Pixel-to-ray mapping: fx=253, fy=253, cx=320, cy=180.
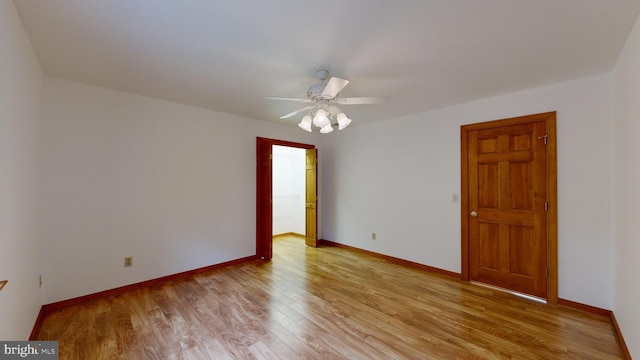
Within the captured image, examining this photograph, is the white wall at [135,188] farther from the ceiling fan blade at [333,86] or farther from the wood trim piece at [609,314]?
the wood trim piece at [609,314]

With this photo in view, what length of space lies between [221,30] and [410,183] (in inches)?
128

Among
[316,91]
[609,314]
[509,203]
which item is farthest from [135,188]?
[609,314]

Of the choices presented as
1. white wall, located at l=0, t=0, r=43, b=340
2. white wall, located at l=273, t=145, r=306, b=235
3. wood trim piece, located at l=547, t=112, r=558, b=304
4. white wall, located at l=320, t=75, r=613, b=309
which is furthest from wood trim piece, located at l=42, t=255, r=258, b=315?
wood trim piece, located at l=547, t=112, r=558, b=304

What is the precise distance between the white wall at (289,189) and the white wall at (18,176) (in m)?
4.26

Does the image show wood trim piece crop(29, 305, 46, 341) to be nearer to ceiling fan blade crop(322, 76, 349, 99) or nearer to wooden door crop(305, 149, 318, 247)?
ceiling fan blade crop(322, 76, 349, 99)

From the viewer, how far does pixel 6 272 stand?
4.98 feet

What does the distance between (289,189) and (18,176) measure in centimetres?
493

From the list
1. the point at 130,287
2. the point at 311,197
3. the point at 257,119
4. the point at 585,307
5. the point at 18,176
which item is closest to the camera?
the point at 18,176

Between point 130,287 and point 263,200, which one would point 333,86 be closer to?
point 263,200

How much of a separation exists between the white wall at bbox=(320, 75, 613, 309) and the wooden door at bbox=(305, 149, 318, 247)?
1.09ft

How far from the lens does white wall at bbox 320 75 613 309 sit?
255 centimetres

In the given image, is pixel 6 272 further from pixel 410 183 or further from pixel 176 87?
pixel 410 183

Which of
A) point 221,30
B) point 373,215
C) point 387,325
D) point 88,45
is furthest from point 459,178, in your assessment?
point 88,45

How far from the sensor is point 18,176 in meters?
1.78
